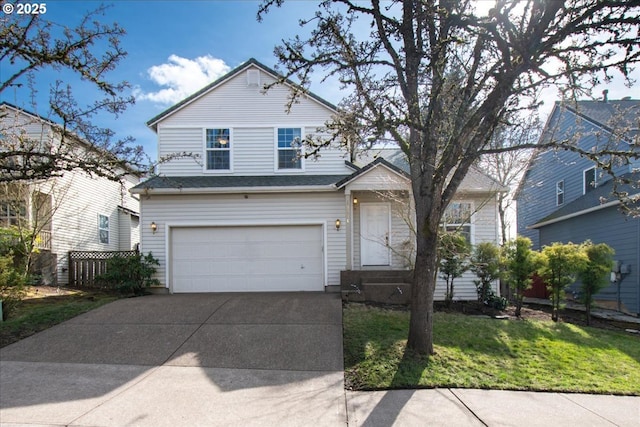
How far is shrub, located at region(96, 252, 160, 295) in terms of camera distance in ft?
37.3

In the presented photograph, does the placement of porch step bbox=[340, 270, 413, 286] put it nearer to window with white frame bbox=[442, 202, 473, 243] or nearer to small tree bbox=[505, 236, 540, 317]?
window with white frame bbox=[442, 202, 473, 243]

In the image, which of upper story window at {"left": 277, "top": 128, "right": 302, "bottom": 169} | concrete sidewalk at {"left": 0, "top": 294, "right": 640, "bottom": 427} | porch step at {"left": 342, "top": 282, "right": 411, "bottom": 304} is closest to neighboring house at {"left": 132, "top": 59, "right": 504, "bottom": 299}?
upper story window at {"left": 277, "top": 128, "right": 302, "bottom": 169}

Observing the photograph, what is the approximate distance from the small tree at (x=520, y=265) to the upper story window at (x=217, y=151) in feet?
28.3

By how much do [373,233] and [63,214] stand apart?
11.8 metres

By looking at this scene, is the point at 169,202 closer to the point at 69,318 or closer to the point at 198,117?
the point at 198,117

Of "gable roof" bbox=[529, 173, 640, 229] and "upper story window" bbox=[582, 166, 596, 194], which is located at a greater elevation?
"upper story window" bbox=[582, 166, 596, 194]

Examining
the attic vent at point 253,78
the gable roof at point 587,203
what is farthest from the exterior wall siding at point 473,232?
the attic vent at point 253,78

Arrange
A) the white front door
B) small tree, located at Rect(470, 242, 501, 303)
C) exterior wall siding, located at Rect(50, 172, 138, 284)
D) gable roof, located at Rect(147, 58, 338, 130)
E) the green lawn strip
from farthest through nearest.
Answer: exterior wall siding, located at Rect(50, 172, 138, 284), gable roof, located at Rect(147, 58, 338, 130), the white front door, small tree, located at Rect(470, 242, 501, 303), the green lawn strip

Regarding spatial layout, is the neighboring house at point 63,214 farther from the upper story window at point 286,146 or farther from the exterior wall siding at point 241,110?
the upper story window at point 286,146

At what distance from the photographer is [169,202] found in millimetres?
12203

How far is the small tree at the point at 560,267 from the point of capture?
9.52 meters

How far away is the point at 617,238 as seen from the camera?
13.2 metres

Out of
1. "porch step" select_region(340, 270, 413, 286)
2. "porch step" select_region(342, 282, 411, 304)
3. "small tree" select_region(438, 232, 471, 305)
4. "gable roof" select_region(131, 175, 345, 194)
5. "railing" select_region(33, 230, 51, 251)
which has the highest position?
"gable roof" select_region(131, 175, 345, 194)

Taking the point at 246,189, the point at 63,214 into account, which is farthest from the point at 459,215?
the point at 63,214
